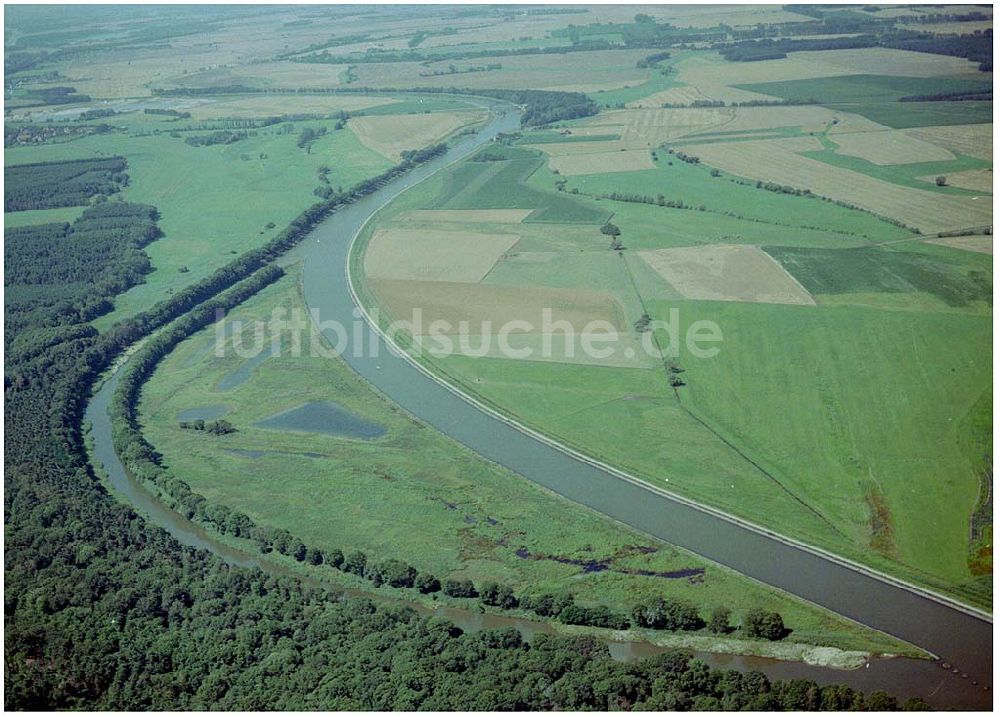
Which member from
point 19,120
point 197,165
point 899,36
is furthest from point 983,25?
point 19,120

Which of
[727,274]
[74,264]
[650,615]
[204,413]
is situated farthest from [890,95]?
[650,615]

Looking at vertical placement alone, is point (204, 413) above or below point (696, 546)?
above

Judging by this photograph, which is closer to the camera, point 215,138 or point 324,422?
point 324,422

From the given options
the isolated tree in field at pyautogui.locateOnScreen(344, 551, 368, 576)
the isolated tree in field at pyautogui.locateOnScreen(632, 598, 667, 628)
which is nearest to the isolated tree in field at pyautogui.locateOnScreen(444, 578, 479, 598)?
the isolated tree in field at pyautogui.locateOnScreen(344, 551, 368, 576)

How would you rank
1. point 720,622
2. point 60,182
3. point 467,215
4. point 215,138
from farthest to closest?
point 215,138, point 60,182, point 467,215, point 720,622

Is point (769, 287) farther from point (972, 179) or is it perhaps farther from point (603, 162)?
point (603, 162)

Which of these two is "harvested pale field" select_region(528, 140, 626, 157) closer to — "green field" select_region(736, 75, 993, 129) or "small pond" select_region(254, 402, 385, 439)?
"green field" select_region(736, 75, 993, 129)
